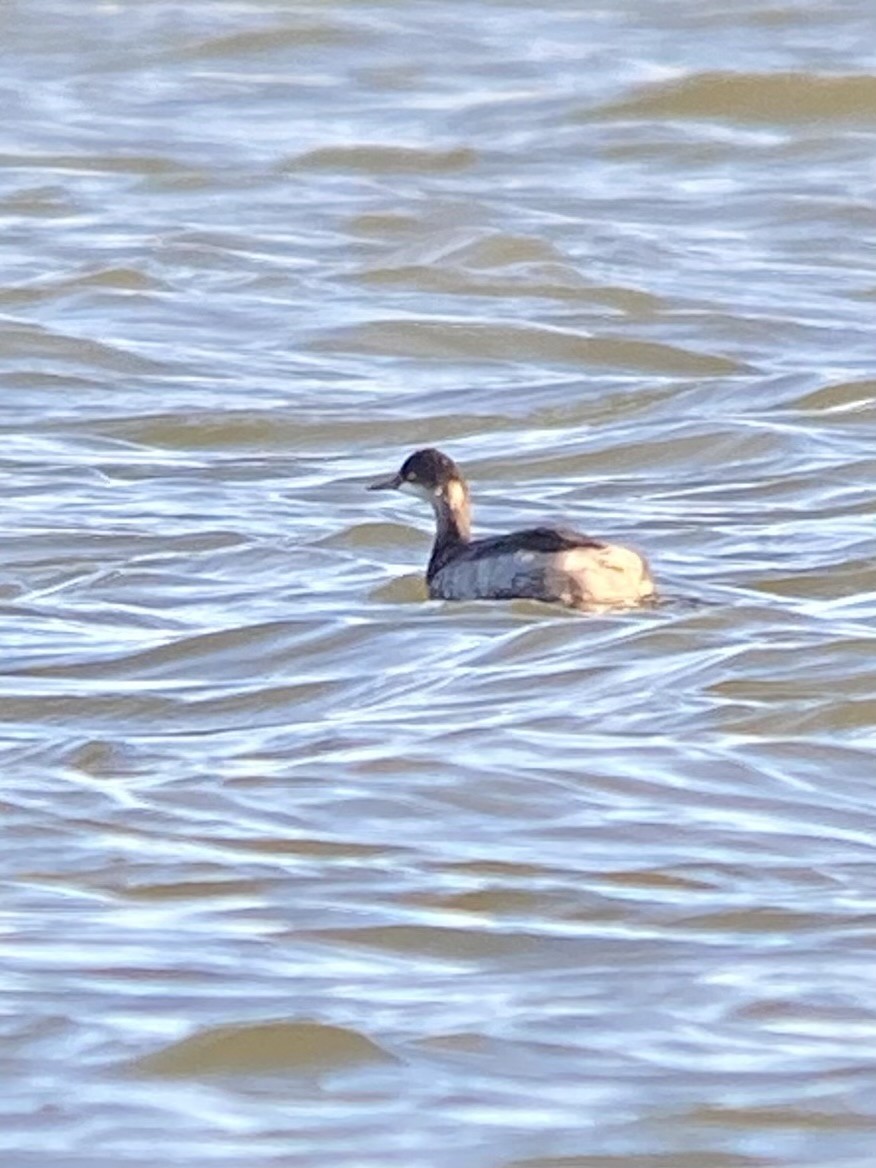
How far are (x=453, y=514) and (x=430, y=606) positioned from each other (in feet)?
1.78

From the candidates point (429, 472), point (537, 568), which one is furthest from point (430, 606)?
point (429, 472)

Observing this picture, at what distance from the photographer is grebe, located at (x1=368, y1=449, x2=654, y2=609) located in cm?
1005

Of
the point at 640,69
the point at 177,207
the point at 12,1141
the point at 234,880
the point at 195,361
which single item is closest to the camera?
the point at 12,1141

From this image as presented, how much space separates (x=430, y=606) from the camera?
34.3 ft

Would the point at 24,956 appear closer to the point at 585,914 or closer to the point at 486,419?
the point at 585,914

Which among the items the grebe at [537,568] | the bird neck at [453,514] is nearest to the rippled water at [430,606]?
the grebe at [537,568]

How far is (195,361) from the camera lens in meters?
14.2

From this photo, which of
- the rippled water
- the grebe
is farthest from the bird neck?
the rippled water

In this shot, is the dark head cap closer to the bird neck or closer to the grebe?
the bird neck

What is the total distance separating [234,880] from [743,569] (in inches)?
152

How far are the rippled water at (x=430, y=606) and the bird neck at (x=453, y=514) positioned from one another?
0.90 ft

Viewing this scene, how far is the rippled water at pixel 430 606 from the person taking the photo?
619 cm

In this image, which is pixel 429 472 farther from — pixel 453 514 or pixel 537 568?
pixel 537 568

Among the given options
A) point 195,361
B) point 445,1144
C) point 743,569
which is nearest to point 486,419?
point 195,361
